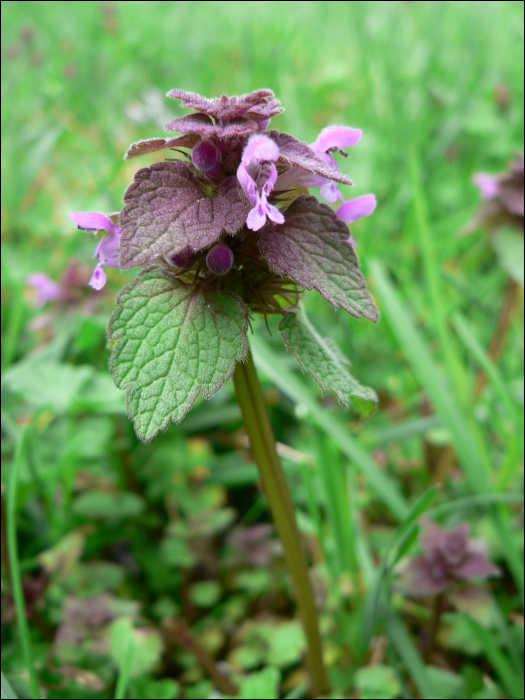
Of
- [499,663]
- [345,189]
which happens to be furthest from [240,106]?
[345,189]

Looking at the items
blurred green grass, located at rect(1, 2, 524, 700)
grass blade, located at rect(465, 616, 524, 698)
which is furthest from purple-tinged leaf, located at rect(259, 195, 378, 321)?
grass blade, located at rect(465, 616, 524, 698)

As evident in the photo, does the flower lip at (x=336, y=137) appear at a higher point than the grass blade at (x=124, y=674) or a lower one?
higher

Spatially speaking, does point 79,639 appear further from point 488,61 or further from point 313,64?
point 313,64

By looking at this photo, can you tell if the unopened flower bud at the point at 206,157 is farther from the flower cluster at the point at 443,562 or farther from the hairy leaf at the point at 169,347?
the flower cluster at the point at 443,562

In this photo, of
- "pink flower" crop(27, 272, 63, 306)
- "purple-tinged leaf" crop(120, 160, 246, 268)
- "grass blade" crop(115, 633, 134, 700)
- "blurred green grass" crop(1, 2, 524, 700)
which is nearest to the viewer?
"purple-tinged leaf" crop(120, 160, 246, 268)

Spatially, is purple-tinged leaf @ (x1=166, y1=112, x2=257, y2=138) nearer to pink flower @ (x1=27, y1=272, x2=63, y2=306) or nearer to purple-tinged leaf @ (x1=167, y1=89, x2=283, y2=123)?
purple-tinged leaf @ (x1=167, y1=89, x2=283, y2=123)

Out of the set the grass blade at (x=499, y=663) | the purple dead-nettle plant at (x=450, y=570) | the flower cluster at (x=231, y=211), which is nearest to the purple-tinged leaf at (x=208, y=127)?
the flower cluster at (x=231, y=211)
